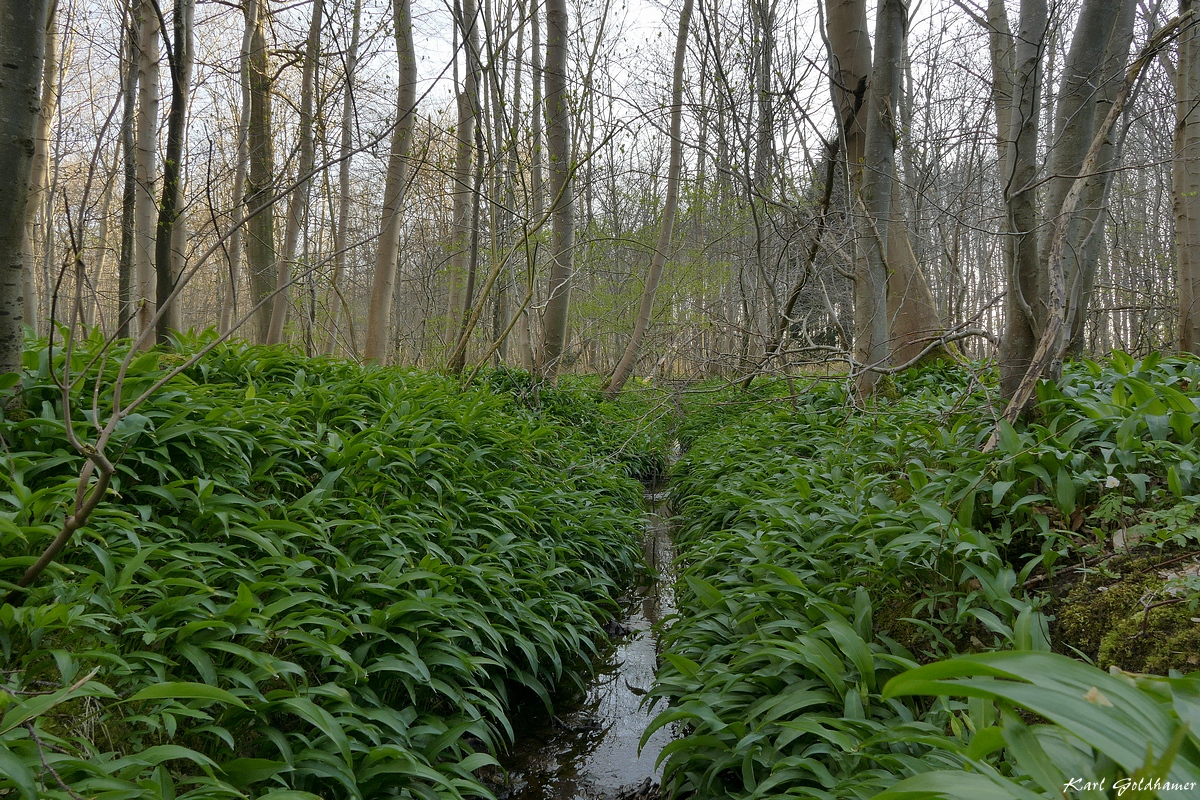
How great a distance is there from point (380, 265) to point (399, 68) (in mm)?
1881

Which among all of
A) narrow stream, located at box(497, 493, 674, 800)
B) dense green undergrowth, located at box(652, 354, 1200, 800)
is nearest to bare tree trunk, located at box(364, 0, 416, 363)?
narrow stream, located at box(497, 493, 674, 800)

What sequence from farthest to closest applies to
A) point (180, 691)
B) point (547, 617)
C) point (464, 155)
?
point (464, 155), point (547, 617), point (180, 691)

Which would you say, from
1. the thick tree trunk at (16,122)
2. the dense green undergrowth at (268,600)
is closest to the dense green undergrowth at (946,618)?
the dense green undergrowth at (268,600)

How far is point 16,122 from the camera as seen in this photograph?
2.22 meters

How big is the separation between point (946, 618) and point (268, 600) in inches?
88.9

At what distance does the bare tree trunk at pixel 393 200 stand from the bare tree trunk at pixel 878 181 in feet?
13.2

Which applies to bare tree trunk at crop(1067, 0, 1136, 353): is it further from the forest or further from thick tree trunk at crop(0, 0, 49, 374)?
thick tree trunk at crop(0, 0, 49, 374)

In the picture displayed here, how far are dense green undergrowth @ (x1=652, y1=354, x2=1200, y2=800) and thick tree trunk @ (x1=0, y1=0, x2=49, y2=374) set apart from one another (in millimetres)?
2805

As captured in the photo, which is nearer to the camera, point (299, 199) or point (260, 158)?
point (299, 199)

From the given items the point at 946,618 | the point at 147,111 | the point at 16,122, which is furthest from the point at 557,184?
the point at 946,618

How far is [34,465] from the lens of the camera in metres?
2.21

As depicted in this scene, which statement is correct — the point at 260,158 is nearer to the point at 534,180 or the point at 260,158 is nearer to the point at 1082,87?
the point at 534,180

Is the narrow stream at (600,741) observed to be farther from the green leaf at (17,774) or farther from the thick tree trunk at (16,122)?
the thick tree trunk at (16,122)

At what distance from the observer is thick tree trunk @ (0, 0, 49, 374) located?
221 centimetres
